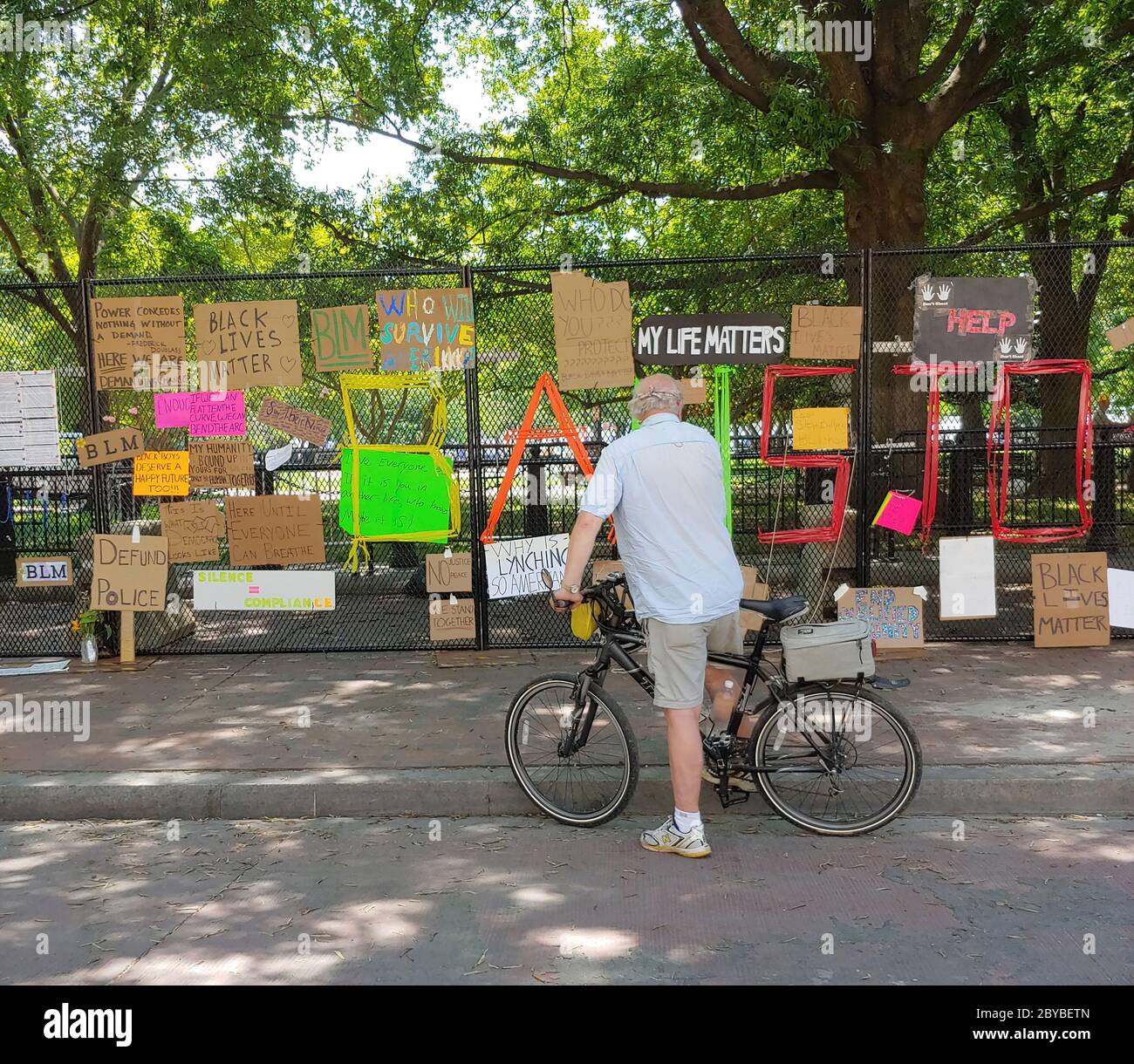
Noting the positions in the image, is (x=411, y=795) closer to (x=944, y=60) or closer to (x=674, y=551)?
(x=674, y=551)

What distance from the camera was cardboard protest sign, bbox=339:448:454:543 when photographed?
752 centimetres

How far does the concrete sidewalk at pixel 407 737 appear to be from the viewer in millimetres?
5113

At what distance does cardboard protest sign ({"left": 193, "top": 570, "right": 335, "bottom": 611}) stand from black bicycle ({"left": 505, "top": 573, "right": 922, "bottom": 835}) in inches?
124

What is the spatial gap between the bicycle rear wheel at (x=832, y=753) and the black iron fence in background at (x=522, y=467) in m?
2.62

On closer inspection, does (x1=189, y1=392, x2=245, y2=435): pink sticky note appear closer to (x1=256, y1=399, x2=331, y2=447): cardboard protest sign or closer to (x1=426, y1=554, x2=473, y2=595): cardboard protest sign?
(x1=256, y1=399, x2=331, y2=447): cardboard protest sign

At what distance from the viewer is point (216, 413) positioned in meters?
7.57

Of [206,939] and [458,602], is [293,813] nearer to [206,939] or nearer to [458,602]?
[206,939]

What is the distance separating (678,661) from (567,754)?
2.93ft

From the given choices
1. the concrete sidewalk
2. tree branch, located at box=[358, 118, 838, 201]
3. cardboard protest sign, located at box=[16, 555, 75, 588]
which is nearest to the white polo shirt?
the concrete sidewalk

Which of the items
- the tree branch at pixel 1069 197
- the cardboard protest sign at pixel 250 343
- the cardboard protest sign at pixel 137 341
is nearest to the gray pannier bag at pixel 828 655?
the cardboard protest sign at pixel 250 343

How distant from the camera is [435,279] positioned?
1284cm

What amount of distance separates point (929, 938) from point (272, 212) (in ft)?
44.0

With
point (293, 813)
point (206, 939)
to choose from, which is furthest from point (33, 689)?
point (206, 939)

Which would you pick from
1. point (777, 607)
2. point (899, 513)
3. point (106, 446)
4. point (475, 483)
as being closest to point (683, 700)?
point (777, 607)
